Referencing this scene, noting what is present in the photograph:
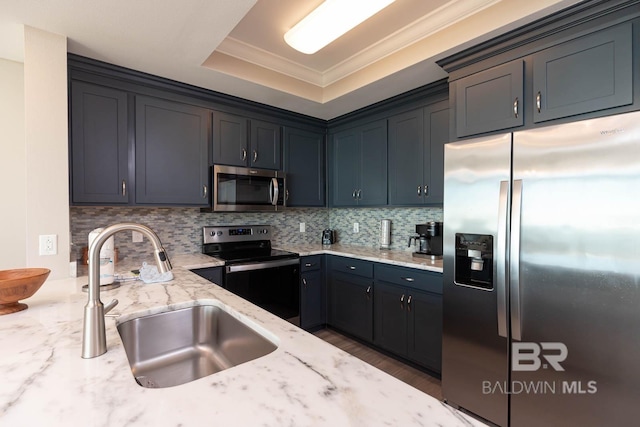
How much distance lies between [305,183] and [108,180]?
183 centimetres

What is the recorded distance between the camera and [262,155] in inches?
120

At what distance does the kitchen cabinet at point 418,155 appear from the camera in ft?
8.22

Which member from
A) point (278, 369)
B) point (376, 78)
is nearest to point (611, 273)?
point (278, 369)

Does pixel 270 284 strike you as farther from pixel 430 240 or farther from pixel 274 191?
pixel 430 240

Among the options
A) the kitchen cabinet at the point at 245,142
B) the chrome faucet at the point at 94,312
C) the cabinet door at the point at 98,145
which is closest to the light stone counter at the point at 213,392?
the chrome faucet at the point at 94,312

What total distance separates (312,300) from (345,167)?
1488 millimetres

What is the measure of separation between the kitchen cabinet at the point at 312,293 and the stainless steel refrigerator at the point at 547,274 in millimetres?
1460

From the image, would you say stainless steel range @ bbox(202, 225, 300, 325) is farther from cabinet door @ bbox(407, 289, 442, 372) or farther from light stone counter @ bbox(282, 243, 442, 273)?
cabinet door @ bbox(407, 289, 442, 372)

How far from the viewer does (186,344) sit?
1269 millimetres

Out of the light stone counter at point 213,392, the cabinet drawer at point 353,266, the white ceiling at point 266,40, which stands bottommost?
the cabinet drawer at point 353,266

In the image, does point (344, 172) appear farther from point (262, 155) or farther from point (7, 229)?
point (7, 229)

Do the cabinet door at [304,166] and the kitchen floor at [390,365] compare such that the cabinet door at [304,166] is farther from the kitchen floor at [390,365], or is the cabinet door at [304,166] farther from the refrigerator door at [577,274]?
the refrigerator door at [577,274]

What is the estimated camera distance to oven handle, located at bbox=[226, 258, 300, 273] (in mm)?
2506

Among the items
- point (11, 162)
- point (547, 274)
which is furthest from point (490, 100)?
point (11, 162)
